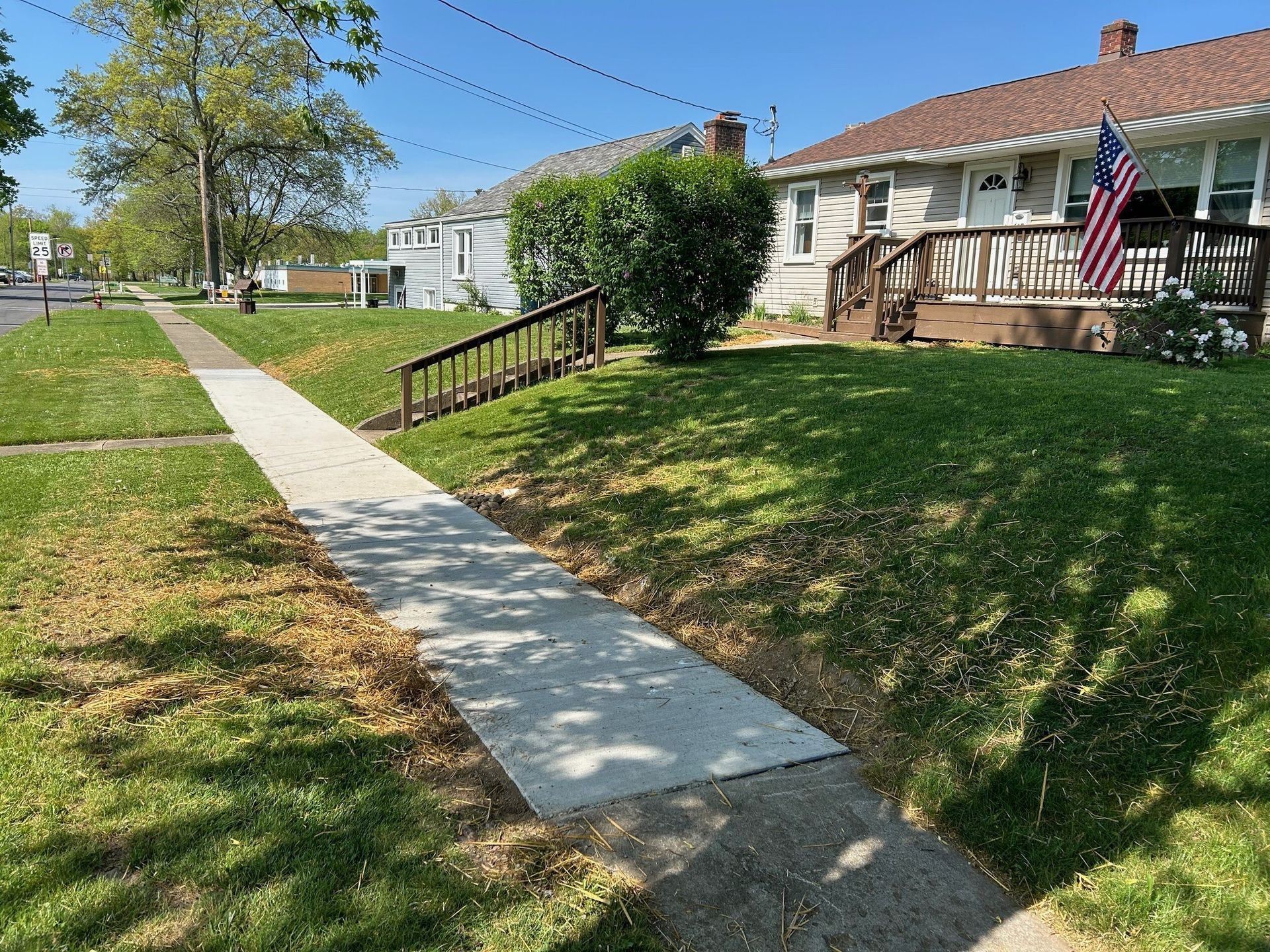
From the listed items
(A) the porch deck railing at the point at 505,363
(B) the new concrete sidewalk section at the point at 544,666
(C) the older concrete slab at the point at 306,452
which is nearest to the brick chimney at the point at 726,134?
(A) the porch deck railing at the point at 505,363

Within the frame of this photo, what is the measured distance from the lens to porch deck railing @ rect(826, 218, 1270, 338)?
10859mm

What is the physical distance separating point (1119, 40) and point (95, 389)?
20088 millimetres

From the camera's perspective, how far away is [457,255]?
36.1m

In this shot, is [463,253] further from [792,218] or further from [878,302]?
[878,302]

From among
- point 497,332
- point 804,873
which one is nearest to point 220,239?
point 497,332

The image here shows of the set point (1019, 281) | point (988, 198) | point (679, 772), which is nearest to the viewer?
point (679, 772)

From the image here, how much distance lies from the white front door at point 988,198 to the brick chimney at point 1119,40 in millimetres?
4726

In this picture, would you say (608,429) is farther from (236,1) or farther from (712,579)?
(236,1)

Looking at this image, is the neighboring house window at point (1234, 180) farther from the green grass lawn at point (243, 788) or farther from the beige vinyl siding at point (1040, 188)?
the green grass lawn at point (243, 788)

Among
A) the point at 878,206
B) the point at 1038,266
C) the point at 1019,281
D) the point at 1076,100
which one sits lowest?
the point at 1019,281

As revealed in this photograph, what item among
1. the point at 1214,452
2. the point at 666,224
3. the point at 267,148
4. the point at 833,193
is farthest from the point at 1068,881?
the point at 267,148

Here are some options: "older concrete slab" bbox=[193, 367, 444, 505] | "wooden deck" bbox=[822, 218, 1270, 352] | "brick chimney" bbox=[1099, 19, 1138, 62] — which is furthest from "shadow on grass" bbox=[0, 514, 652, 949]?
"brick chimney" bbox=[1099, 19, 1138, 62]

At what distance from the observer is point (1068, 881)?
2.81 m

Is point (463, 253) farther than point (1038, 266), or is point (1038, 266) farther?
point (463, 253)
